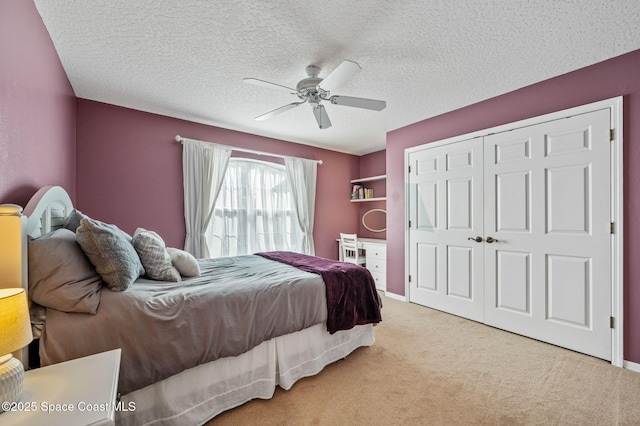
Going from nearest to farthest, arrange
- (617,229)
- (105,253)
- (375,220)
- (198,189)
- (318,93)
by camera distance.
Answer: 1. (105,253)
2. (617,229)
3. (318,93)
4. (198,189)
5. (375,220)

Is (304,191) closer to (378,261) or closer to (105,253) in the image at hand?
(378,261)

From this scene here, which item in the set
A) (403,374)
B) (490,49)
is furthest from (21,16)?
(403,374)

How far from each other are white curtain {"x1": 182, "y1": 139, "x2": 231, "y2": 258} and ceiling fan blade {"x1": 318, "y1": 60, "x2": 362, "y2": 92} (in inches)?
85.1

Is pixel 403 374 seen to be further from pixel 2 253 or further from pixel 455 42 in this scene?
pixel 455 42

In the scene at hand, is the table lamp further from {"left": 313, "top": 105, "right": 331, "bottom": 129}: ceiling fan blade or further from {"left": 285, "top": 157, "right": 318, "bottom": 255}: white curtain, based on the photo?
{"left": 285, "top": 157, "right": 318, "bottom": 255}: white curtain

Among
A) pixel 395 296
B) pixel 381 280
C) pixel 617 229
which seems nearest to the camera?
pixel 617 229

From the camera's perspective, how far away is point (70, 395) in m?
0.88

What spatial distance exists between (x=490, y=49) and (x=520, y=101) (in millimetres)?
959

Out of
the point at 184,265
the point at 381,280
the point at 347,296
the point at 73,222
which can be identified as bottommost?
the point at 381,280

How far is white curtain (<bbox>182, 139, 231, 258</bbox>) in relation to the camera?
11.3ft

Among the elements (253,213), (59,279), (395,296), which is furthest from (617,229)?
(253,213)

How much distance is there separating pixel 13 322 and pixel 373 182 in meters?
4.93

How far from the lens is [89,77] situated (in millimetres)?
2453

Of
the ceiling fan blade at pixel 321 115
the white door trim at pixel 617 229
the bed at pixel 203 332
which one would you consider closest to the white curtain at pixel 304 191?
the ceiling fan blade at pixel 321 115
